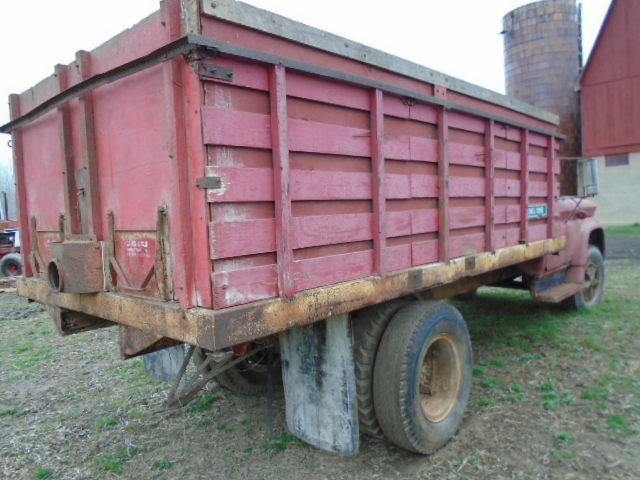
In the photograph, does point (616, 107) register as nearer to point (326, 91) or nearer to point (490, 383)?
point (490, 383)

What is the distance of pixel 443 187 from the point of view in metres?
3.48

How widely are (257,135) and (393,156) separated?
3.48 ft

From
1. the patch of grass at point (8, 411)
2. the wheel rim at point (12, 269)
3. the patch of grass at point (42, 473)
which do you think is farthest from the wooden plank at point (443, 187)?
the wheel rim at point (12, 269)

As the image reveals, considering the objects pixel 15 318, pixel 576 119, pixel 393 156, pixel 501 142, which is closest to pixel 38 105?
pixel 393 156

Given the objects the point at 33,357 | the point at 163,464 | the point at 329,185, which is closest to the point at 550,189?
the point at 329,185

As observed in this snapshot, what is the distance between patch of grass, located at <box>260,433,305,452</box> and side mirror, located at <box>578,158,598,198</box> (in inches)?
180

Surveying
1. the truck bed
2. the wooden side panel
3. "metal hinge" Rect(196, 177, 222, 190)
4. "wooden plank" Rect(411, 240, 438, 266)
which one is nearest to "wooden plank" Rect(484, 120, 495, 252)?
the wooden side panel

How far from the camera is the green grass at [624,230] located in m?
15.9

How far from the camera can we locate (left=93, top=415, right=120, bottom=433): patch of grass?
3656 millimetres

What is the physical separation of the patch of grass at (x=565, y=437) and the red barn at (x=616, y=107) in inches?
678

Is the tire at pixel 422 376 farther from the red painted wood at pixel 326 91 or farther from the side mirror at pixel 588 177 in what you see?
the side mirror at pixel 588 177

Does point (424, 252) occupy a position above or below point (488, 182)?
below

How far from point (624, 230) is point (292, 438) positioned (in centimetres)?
1633

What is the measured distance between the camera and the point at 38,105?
320cm
